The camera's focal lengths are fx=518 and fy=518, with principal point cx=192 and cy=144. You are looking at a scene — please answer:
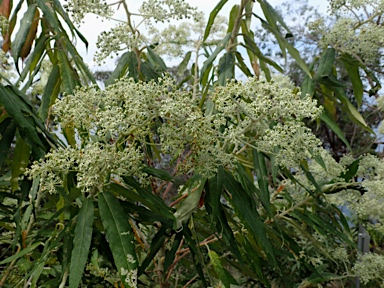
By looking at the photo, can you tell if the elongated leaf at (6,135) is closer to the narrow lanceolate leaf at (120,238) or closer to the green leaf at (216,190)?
the narrow lanceolate leaf at (120,238)

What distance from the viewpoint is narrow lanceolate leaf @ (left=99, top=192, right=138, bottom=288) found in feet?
3.01

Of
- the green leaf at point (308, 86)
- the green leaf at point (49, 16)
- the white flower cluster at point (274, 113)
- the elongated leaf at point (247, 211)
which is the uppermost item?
the green leaf at point (49, 16)

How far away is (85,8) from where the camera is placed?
4.32 ft

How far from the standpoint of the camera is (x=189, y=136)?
3.19ft

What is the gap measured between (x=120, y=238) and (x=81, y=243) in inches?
3.2

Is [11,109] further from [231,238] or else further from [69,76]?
[231,238]

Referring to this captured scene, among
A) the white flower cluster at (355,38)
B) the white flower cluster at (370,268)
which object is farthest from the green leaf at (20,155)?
the white flower cluster at (370,268)

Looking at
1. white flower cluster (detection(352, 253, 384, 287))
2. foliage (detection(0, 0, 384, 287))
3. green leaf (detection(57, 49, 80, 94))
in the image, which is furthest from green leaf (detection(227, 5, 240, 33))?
white flower cluster (detection(352, 253, 384, 287))

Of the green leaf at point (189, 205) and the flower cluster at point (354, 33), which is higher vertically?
the flower cluster at point (354, 33)

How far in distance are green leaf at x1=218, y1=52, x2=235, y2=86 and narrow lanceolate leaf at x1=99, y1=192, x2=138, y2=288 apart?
21.1 inches

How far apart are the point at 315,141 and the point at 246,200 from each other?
271mm

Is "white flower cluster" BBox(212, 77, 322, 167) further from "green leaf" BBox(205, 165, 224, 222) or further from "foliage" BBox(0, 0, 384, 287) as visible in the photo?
"green leaf" BBox(205, 165, 224, 222)

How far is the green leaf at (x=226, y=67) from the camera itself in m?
1.42

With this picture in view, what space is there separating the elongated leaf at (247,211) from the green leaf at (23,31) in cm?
71
